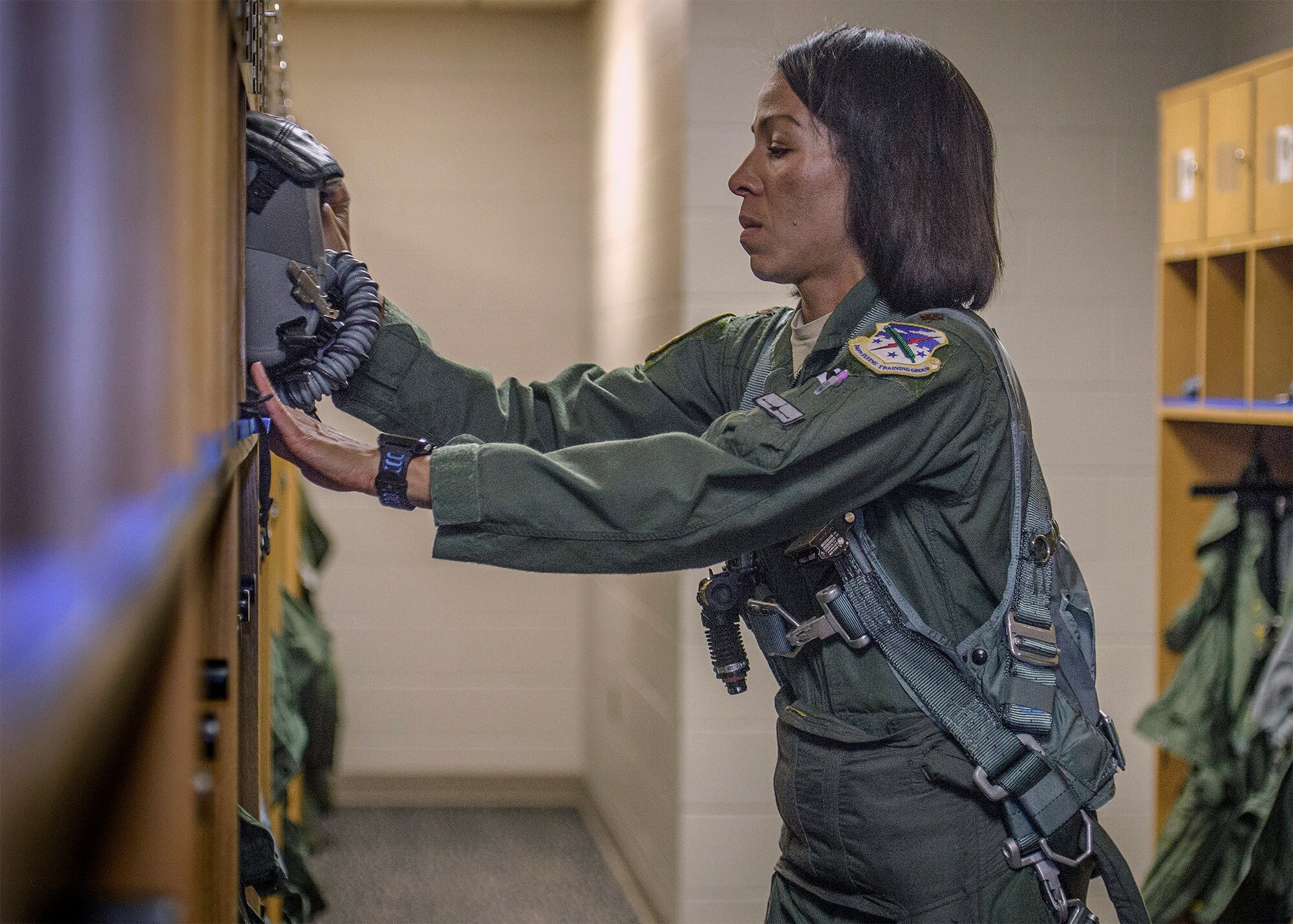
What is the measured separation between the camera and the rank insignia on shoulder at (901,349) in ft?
4.62

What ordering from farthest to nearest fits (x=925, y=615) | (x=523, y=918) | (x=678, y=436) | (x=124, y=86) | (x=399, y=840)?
(x=399, y=840)
(x=523, y=918)
(x=925, y=615)
(x=678, y=436)
(x=124, y=86)

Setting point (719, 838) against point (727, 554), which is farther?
point (719, 838)

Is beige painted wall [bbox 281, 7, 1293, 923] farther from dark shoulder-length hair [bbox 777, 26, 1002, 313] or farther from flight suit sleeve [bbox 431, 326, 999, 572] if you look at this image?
flight suit sleeve [bbox 431, 326, 999, 572]

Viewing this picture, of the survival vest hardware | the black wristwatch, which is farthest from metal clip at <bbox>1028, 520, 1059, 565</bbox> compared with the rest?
the black wristwatch

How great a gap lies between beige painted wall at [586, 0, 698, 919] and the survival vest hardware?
5.84 ft

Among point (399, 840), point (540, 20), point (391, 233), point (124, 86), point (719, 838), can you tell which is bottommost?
point (399, 840)

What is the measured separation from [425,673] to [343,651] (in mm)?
328

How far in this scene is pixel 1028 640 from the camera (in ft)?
4.90

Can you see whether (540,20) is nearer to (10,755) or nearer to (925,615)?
A: (925,615)

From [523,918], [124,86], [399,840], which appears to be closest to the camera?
[124,86]

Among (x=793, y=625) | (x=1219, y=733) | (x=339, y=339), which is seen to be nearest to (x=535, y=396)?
(x=339, y=339)

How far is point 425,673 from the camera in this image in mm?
5172

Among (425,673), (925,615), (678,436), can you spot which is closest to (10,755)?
(678,436)

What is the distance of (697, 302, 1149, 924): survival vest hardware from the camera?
4.91ft
